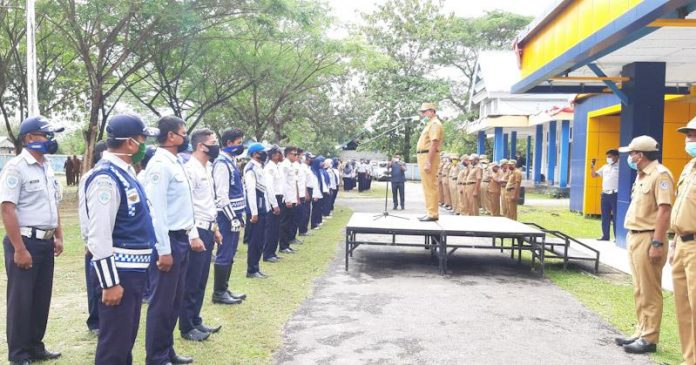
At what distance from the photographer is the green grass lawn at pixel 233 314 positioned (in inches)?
196

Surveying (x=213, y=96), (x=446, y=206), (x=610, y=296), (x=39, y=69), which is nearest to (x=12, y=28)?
(x=39, y=69)

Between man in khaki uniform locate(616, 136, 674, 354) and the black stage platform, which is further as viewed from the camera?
the black stage platform

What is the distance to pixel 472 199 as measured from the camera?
1608 centimetres

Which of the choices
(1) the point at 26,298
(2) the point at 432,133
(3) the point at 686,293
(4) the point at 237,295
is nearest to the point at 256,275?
(4) the point at 237,295

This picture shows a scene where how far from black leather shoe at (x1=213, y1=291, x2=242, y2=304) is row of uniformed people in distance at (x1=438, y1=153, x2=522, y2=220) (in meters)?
9.22

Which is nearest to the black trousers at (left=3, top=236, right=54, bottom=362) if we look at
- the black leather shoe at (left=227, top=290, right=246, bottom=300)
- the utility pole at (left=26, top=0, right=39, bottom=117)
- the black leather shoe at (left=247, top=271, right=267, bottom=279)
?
the black leather shoe at (left=227, top=290, right=246, bottom=300)

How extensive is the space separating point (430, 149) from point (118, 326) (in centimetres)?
600

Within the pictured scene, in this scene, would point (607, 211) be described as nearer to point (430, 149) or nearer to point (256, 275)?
point (430, 149)

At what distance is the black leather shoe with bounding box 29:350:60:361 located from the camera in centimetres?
474

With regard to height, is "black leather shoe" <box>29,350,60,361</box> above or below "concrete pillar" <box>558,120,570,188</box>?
below

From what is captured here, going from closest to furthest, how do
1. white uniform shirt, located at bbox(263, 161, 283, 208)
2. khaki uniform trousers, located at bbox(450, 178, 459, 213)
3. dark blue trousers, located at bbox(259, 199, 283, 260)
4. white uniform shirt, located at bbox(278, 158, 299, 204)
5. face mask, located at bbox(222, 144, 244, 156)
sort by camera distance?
face mask, located at bbox(222, 144, 244, 156)
white uniform shirt, located at bbox(263, 161, 283, 208)
dark blue trousers, located at bbox(259, 199, 283, 260)
white uniform shirt, located at bbox(278, 158, 299, 204)
khaki uniform trousers, located at bbox(450, 178, 459, 213)

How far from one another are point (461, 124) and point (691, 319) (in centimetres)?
3341

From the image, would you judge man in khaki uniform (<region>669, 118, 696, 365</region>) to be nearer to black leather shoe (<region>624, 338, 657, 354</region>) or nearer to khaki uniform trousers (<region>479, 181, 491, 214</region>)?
black leather shoe (<region>624, 338, 657, 354</region>)

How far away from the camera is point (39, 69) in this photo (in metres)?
21.6
